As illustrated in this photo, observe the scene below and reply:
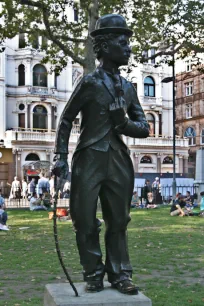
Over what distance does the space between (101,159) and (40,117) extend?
41660mm

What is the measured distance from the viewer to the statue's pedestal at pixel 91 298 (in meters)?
4.59

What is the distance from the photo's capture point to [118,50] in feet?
16.5

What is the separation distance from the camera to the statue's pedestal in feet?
15.1

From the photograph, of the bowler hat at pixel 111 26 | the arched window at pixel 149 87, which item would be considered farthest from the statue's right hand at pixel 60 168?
the arched window at pixel 149 87

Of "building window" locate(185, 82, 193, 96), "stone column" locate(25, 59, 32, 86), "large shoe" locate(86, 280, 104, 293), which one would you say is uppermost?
"building window" locate(185, 82, 193, 96)

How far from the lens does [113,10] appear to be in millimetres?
21188

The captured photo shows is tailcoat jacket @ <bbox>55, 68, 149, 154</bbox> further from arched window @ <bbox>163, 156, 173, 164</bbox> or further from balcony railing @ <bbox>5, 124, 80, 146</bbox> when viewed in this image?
arched window @ <bbox>163, 156, 173, 164</bbox>

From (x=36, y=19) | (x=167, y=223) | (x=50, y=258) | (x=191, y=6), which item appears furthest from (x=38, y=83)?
(x=50, y=258)

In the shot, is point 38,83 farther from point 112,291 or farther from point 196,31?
point 112,291

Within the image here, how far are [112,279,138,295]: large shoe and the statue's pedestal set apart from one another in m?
0.04

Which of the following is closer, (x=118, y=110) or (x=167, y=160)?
(x=118, y=110)

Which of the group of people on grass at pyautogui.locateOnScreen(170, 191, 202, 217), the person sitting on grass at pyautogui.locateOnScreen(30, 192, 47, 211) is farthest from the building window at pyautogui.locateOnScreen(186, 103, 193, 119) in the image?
the group of people on grass at pyautogui.locateOnScreen(170, 191, 202, 217)

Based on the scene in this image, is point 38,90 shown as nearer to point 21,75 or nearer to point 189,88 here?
point 21,75

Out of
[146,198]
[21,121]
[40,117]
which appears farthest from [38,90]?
[146,198]
